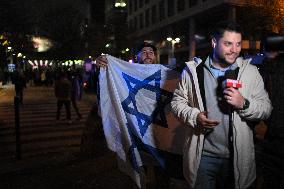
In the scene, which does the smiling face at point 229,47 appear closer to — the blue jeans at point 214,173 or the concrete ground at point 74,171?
the blue jeans at point 214,173

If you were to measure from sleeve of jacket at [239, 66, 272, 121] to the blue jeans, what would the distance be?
1.36 ft

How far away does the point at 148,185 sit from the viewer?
5.62 meters

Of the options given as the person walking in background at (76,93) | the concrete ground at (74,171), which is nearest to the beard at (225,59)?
the concrete ground at (74,171)

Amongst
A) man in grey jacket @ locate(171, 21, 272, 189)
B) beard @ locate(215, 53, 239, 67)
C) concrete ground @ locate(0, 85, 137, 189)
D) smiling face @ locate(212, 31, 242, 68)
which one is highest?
smiling face @ locate(212, 31, 242, 68)

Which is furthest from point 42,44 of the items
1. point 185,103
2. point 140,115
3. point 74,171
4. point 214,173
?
point 214,173

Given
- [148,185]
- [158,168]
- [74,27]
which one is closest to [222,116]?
[158,168]

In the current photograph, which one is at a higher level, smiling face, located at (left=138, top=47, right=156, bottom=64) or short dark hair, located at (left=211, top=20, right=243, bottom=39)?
short dark hair, located at (left=211, top=20, right=243, bottom=39)

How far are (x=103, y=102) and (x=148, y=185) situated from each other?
135cm

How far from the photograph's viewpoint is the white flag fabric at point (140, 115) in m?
4.93

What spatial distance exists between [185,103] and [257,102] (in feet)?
1.82

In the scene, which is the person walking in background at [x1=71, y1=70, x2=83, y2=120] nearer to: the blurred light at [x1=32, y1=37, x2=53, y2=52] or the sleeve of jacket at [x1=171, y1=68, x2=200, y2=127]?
the sleeve of jacket at [x1=171, y1=68, x2=200, y2=127]

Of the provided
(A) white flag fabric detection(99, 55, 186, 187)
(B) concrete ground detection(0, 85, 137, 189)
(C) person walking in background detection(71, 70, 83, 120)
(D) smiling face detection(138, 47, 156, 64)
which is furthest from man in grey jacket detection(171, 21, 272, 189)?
(C) person walking in background detection(71, 70, 83, 120)

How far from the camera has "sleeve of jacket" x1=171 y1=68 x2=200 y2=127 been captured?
3020mm

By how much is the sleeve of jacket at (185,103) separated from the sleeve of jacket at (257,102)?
1.17 feet
